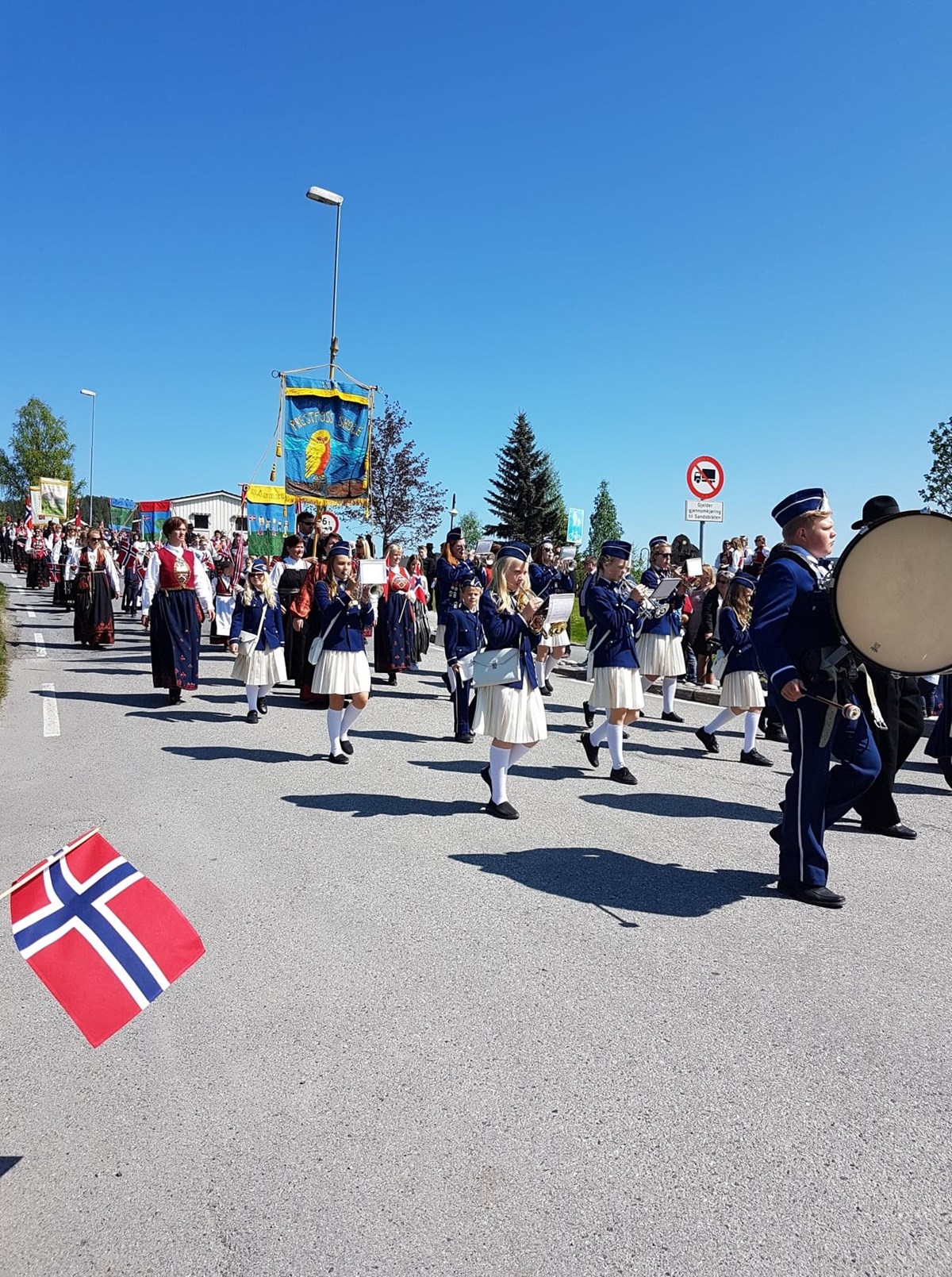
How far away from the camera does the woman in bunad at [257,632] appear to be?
9852 millimetres

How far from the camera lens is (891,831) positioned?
6086mm

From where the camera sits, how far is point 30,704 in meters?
10.3

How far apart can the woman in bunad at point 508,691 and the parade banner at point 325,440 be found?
9.11 meters

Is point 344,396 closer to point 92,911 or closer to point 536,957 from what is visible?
point 536,957

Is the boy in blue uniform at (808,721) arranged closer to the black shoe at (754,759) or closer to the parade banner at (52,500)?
the black shoe at (754,759)

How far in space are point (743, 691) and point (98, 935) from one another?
285 inches

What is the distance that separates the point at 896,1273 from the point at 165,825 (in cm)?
465

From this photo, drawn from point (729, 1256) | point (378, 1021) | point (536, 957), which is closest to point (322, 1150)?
point (378, 1021)

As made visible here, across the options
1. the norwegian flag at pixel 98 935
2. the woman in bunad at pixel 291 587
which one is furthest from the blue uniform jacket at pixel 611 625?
the norwegian flag at pixel 98 935

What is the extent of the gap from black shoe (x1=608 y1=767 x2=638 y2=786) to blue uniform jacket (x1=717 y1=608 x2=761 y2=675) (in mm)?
1957

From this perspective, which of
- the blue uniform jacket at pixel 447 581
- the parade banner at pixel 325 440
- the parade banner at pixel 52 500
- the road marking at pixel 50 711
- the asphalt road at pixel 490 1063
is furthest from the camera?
the parade banner at pixel 52 500

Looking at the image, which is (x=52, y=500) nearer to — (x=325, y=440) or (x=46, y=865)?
(x=325, y=440)

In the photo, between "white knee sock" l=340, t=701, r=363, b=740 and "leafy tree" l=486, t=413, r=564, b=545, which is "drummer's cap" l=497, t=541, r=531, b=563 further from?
"leafy tree" l=486, t=413, r=564, b=545

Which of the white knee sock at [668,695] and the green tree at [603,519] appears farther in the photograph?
the green tree at [603,519]
